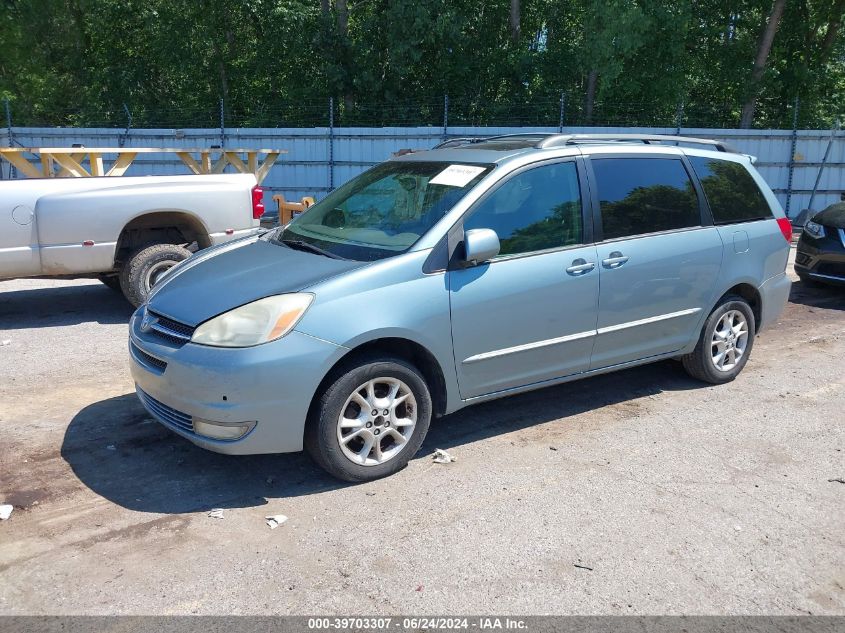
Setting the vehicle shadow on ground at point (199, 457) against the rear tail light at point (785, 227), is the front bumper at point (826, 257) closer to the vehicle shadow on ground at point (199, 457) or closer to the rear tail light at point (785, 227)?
the rear tail light at point (785, 227)

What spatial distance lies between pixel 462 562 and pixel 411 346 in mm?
1290

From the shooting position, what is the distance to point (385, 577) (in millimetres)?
3447

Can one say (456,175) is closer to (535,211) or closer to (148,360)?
(535,211)

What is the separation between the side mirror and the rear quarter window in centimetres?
218

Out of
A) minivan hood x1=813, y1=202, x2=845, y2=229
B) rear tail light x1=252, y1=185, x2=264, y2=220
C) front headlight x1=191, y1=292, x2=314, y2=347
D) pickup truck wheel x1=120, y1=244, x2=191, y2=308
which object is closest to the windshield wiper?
front headlight x1=191, y1=292, x2=314, y2=347

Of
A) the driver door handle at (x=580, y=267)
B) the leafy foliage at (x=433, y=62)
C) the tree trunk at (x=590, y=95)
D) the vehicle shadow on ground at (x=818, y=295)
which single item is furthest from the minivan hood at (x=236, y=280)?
the tree trunk at (x=590, y=95)

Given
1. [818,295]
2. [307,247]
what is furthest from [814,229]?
[307,247]

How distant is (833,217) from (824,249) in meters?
0.52

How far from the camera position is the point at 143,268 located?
782cm

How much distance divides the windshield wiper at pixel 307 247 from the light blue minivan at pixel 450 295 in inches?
0.6

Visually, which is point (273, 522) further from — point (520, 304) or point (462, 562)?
point (520, 304)

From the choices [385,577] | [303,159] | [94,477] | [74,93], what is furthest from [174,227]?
[74,93]

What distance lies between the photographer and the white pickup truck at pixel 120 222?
7.37 metres

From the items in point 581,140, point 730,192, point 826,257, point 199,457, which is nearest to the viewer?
point 199,457
